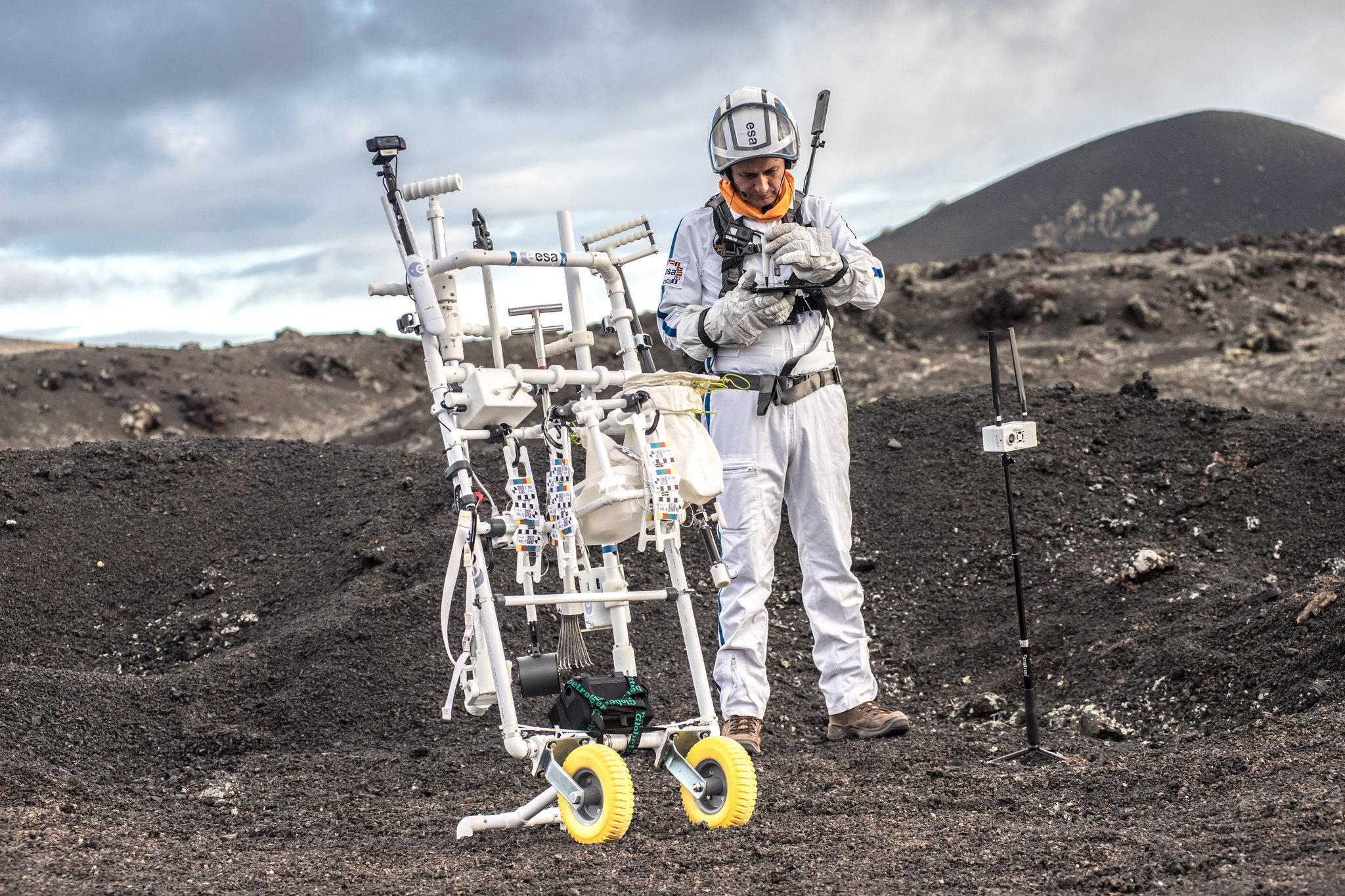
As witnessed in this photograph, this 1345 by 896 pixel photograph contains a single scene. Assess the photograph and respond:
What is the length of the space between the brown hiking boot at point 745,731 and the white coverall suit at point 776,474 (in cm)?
4

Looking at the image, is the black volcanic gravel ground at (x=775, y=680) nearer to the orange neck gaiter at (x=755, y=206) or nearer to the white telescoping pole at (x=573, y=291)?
the white telescoping pole at (x=573, y=291)

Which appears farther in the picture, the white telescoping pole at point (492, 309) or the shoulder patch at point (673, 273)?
the shoulder patch at point (673, 273)

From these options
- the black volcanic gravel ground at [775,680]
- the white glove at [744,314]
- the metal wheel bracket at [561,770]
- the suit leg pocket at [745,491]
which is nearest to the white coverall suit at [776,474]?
the suit leg pocket at [745,491]

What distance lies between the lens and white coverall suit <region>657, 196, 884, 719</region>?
4988 mm

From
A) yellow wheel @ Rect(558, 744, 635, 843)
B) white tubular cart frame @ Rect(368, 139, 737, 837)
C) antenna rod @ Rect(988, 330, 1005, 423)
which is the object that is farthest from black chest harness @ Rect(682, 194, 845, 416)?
yellow wheel @ Rect(558, 744, 635, 843)

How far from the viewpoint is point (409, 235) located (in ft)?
12.9

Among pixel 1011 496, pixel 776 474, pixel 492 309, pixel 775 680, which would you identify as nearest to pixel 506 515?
pixel 492 309

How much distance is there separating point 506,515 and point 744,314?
4.66 ft

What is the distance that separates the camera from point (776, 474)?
5.06m

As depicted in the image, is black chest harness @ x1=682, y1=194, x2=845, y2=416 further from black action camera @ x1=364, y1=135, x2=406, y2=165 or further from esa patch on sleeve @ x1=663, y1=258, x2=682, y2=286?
black action camera @ x1=364, y1=135, x2=406, y2=165

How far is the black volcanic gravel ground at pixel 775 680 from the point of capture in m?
3.69

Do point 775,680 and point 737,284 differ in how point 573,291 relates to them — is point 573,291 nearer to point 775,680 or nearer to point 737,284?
point 737,284

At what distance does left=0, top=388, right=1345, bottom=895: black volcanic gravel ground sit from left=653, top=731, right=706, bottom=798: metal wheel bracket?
216 millimetres

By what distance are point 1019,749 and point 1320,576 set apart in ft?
6.20
